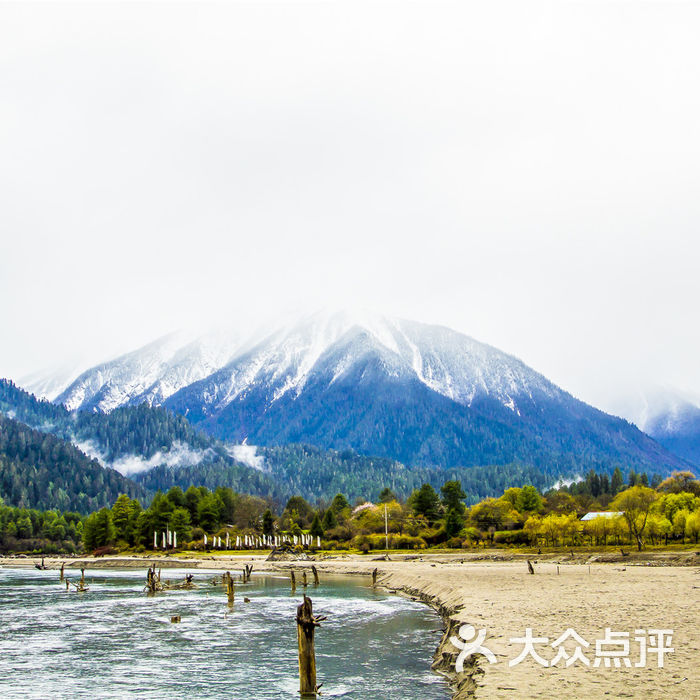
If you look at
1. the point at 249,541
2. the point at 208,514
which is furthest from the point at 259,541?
the point at 208,514

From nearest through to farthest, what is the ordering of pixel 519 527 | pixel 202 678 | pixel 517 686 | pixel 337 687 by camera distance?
pixel 517 686
pixel 337 687
pixel 202 678
pixel 519 527

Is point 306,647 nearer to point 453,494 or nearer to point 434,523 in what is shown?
point 453,494

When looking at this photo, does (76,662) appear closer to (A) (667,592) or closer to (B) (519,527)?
(A) (667,592)

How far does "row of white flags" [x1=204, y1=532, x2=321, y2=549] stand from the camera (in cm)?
15488

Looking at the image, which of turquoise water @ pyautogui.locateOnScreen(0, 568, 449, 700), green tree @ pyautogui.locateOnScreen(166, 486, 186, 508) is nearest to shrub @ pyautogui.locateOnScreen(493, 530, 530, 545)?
turquoise water @ pyautogui.locateOnScreen(0, 568, 449, 700)

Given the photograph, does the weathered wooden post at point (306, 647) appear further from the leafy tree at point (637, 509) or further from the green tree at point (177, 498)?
the green tree at point (177, 498)

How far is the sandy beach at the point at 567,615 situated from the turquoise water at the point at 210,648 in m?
2.69

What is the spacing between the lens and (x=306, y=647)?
25844 mm

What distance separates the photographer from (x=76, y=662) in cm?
3569

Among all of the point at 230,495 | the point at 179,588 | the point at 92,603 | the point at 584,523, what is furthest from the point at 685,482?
the point at 92,603

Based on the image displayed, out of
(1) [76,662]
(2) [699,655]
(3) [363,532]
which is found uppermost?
(2) [699,655]

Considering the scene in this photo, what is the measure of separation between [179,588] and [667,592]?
179 ft

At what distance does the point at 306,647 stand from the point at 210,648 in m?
15.3

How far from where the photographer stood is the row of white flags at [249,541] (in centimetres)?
15400
